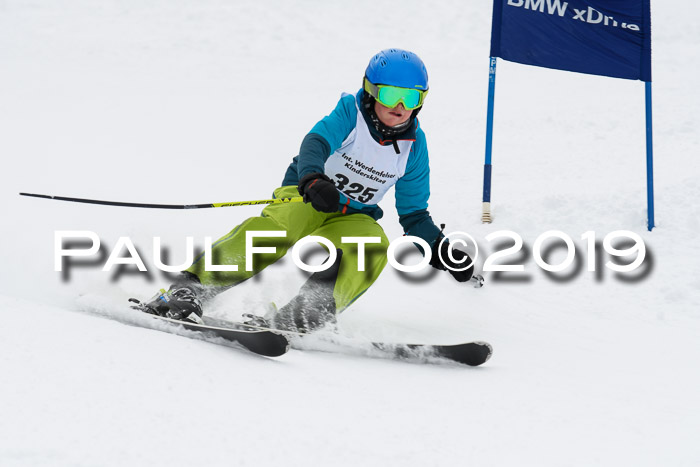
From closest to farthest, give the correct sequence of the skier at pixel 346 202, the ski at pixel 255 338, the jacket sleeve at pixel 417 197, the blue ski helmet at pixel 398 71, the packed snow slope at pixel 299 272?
the packed snow slope at pixel 299 272, the ski at pixel 255 338, the skier at pixel 346 202, the blue ski helmet at pixel 398 71, the jacket sleeve at pixel 417 197

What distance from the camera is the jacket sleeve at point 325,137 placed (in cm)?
349

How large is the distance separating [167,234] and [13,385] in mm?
3575

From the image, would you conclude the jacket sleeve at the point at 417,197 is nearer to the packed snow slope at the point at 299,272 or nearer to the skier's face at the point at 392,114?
the skier's face at the point at 392,114

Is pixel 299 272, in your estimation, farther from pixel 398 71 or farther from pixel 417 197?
pixel 398 71

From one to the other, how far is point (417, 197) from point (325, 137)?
76 centimetres

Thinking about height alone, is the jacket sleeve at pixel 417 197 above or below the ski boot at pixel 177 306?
above

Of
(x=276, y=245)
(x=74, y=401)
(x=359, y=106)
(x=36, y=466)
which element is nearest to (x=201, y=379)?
(x=74, y=401)

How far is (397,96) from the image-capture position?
11.8ft

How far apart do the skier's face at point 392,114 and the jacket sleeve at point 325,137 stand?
142 mm

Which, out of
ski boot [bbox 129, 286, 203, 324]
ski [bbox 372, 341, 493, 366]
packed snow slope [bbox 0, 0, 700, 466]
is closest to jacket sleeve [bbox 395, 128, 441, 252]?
packed snow slope [bbox 0, 0, 700, 466]

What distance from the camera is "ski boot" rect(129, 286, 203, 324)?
3296 mm

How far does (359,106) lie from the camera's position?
3.80 metres

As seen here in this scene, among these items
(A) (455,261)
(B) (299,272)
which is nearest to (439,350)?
(A) (455,261)

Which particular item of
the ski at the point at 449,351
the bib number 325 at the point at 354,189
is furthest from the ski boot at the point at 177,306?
the bib number 325 at the point at 354,189
